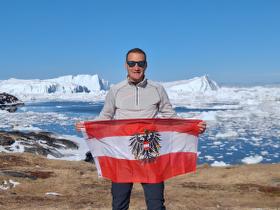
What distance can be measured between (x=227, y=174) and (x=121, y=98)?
35.9 feet

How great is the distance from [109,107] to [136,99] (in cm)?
29

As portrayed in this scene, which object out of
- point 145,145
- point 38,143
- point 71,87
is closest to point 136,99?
point 145,145

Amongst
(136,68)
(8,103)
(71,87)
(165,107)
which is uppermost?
(136,68)

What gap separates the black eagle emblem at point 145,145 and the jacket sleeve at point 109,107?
0.31 metres

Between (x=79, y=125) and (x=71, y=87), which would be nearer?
(x=79, y=125)

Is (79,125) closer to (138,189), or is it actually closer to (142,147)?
(142,147)

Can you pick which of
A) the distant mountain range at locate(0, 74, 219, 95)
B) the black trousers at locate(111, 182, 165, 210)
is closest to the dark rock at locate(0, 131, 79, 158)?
the black trousers at locate(111, 182, 165, 210)

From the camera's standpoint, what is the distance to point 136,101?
4.46 meters

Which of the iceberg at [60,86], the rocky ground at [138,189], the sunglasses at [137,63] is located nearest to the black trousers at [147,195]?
the sunglasses at [137,63]

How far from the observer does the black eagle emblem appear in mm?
4586

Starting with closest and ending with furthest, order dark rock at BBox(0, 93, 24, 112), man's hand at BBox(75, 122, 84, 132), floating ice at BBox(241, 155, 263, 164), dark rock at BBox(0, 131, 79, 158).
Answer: man's hand at BBox(75, 122, 84, 132) → dark rock at BBox(0, 131, 79, 158) → floating ice at BBox(241, 155, 263, 164) → dark rock at BBox(0, 93, 24, 112)

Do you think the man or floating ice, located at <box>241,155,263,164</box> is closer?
the man

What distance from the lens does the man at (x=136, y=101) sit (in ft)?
14.3

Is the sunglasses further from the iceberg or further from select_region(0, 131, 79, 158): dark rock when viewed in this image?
the iceberg
